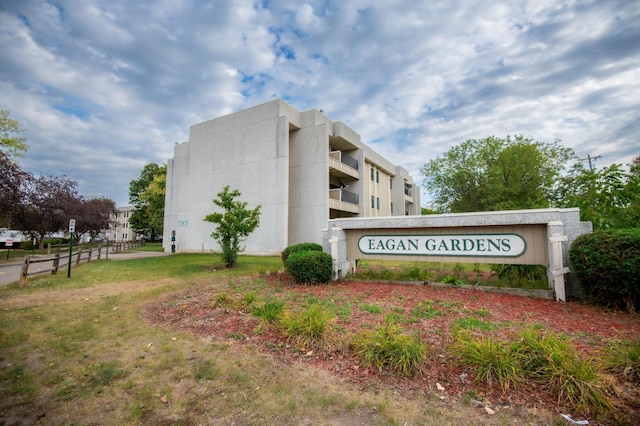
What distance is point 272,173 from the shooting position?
75.4ft

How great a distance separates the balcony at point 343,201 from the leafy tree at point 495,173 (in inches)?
472

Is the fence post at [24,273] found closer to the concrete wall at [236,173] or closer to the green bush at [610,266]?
the concrete wall at [236,173]

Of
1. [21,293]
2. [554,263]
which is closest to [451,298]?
[554,263]

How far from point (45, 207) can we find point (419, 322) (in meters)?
34.4

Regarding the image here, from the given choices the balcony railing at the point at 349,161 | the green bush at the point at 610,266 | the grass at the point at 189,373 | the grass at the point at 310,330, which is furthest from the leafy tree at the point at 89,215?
the green bush at the point at 610,266

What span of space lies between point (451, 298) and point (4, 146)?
109 feet

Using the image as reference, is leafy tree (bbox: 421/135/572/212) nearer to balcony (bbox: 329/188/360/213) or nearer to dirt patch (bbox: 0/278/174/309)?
balcony (bbox: 329/188/360/213)

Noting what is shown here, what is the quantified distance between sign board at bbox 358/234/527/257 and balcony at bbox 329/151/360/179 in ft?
53.5

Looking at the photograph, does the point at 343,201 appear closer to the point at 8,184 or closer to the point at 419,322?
the point at 419,322

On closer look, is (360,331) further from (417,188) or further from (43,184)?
(417,188)

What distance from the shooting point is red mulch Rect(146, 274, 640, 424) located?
11.1ft

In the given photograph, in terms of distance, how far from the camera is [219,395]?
3283 millimetres

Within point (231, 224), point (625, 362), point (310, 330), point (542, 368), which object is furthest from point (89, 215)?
point (625, 362)

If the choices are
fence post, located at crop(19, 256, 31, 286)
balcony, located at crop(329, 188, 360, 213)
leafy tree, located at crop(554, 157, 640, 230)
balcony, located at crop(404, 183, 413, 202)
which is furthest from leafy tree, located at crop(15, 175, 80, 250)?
balcony, located at crop(404, 183, 413, 202)
